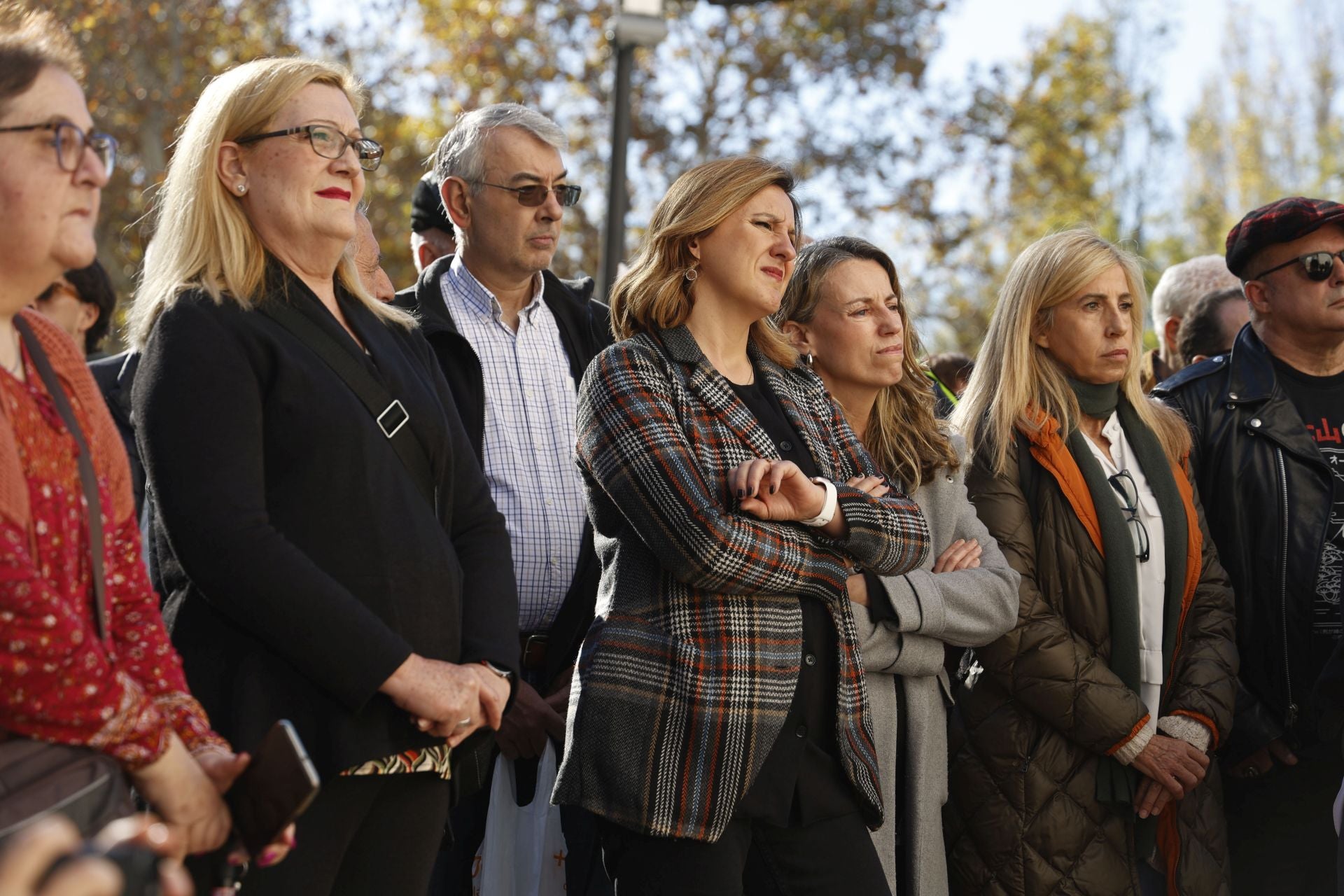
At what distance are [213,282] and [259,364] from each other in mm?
220

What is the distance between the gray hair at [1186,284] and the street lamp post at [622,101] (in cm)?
312

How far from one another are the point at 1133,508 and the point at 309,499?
2627 millimetres

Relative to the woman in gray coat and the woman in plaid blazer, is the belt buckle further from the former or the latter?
the woman in gray coat

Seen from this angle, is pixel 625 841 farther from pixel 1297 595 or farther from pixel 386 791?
pixel 1297 595

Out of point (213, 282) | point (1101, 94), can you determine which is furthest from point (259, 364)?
point (1101, 94)

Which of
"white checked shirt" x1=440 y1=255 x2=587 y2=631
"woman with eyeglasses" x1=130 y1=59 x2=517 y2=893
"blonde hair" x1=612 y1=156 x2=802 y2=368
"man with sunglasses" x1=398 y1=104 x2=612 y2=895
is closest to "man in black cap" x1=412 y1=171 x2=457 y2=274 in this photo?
"man with sunglasses" x1=398 y1=104 x2=612 y2=895

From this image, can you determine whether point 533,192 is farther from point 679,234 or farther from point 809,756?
point 809,756

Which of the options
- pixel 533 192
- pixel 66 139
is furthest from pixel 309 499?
pixel 533 192

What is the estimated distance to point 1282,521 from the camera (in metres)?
4.59

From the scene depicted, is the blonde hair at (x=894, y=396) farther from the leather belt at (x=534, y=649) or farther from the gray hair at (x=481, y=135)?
the leather belt at (x=534, y=649)

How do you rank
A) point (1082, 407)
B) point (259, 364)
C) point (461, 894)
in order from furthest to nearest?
point (1082, 407) → point (461, 894) → point (259, 364)

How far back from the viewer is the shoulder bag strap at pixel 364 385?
2.84 meters

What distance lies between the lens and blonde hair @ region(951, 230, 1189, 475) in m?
4.46

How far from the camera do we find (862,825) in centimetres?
333
